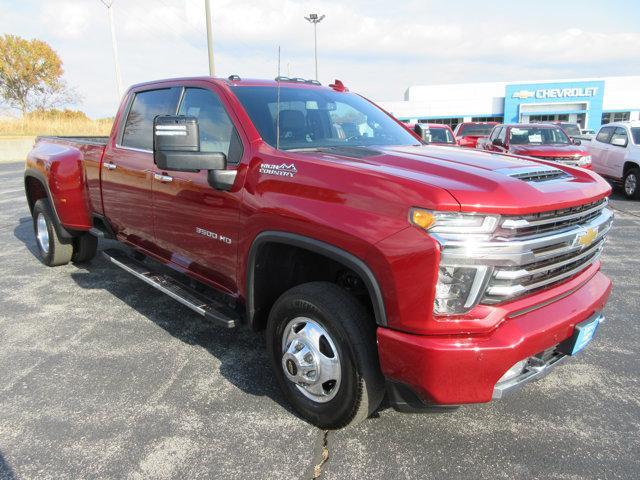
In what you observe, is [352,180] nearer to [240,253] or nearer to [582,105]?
[240,253]

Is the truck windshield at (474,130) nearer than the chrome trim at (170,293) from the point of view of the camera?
No

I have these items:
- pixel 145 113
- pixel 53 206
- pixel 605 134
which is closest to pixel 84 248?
pixel 53 206

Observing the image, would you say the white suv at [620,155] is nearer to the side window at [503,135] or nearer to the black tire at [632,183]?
the black tire at [632,183]

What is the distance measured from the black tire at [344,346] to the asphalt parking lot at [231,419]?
0.56 ft

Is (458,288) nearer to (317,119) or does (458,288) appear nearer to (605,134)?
(317,119)

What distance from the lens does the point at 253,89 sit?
3393 mm

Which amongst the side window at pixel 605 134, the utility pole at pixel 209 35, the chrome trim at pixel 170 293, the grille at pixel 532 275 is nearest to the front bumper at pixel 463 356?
the grille at pixel 532 275

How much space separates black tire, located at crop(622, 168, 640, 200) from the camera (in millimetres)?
10656

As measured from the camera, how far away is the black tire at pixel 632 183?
1066 cm

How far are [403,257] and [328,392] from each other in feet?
3.20

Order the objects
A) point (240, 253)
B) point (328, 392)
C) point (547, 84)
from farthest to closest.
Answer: point (547, 84), point (240, 253), point (328, 392)

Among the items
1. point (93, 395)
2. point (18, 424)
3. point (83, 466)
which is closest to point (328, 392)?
point (83, 466)

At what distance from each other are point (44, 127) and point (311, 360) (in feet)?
102

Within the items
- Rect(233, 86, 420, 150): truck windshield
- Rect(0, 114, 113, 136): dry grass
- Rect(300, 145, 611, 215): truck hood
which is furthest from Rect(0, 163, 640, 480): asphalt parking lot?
Rect(0, 114, 113, 136): dry grass
